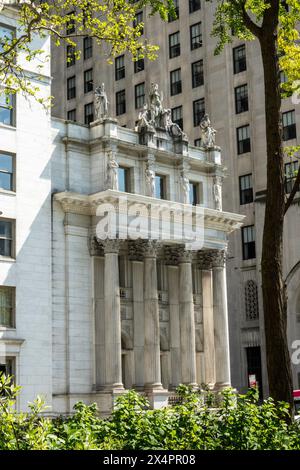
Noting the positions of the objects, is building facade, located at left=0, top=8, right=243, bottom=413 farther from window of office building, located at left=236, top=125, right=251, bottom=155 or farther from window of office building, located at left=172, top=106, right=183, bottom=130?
window of office building, located at left=172, top=106, right=183, bottom=130

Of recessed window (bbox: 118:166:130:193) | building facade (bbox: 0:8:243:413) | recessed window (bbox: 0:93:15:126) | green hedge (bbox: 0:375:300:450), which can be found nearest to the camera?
green hedge (bbox: 0:375:300:450)

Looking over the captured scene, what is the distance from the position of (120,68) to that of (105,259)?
35.3 metres

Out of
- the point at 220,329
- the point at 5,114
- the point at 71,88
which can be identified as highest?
the point at 71,88

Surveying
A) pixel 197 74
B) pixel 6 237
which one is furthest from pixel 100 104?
pixel 197 74

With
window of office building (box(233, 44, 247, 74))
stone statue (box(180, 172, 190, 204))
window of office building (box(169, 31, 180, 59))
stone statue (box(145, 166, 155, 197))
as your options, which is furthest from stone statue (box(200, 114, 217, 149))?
window of office building (box(169, 31, 180, 59))

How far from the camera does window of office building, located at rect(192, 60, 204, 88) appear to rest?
233ft

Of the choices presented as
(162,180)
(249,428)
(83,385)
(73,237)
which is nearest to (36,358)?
(83,385)

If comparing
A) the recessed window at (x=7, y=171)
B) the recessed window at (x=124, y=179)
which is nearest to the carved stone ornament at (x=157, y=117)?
the recessed window at (x=124, y=179)

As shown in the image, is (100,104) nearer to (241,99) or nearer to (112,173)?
(112,173)

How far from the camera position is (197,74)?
2808 inches

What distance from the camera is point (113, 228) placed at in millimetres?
47719

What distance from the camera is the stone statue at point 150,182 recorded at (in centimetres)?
5097

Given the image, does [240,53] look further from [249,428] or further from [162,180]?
[249,428]

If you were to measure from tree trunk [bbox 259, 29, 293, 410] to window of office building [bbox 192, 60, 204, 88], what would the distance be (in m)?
51.0
